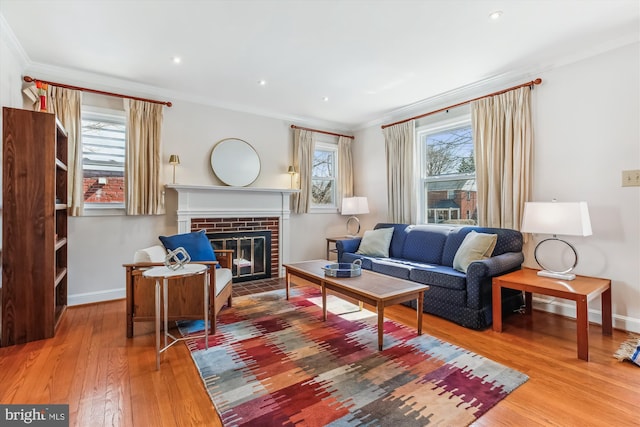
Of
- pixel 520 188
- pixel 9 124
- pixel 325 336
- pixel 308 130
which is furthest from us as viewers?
pixel 308 130

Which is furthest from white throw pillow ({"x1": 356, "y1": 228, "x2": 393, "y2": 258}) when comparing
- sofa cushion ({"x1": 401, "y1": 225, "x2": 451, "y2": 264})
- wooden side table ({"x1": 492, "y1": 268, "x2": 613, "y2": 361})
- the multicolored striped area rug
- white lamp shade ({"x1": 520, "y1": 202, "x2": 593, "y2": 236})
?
white lamp shade ({"x1": 520, "y1": 202, "x2": 593, "y2": 236})

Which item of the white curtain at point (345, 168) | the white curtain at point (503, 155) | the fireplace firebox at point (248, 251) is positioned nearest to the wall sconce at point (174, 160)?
the fireplace firebox at point (248, 251)

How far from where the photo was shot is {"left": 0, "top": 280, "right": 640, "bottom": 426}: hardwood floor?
5.18 feet

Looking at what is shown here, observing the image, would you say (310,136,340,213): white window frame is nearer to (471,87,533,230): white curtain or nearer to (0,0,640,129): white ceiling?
(0,0,640,129): white ceiling

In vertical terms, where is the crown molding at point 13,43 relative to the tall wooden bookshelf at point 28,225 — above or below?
above

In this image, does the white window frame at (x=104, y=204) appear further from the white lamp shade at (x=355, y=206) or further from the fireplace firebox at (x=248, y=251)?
the white lamp shade at (x=355, y=206)

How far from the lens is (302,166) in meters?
4.85

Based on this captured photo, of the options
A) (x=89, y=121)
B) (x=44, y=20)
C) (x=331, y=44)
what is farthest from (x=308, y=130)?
(x=44, y=20)

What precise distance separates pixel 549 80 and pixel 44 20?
4528mm

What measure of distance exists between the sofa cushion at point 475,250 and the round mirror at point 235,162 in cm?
290

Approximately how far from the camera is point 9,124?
2371 millimetres

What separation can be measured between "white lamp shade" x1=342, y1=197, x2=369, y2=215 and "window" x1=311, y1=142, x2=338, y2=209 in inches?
16.8

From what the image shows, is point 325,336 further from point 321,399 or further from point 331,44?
point 331,44

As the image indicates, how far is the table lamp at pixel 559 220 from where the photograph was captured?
2.48m
